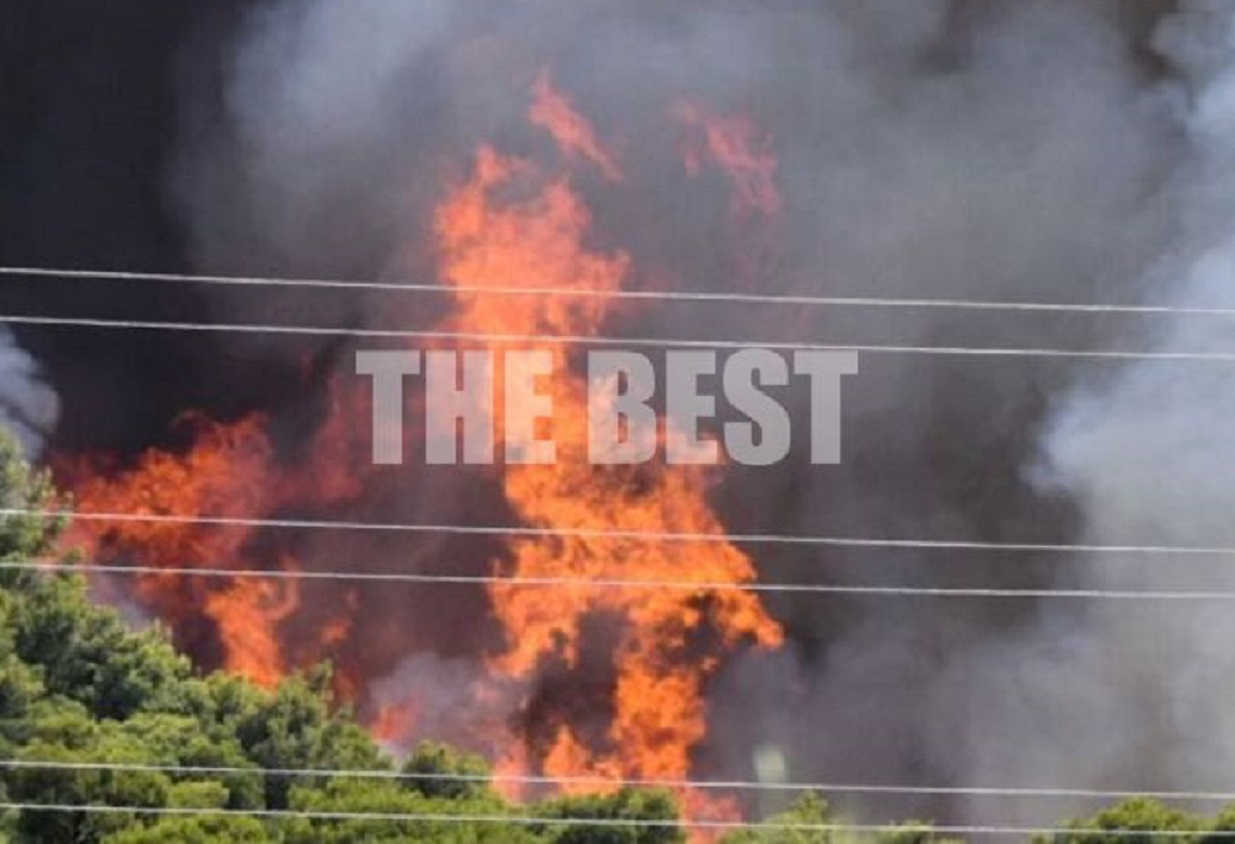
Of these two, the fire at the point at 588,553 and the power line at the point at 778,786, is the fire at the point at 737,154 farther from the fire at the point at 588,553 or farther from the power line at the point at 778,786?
the power line at the point at 778,786

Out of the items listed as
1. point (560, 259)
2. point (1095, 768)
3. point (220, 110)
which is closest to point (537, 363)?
point (560, 259)

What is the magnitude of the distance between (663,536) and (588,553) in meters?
0.79

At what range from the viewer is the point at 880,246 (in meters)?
16.1

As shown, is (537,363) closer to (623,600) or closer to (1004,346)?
(623,600)

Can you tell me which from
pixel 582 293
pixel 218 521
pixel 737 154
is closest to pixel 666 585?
pixel 582 293

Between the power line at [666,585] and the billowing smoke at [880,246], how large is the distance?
3.5 inches

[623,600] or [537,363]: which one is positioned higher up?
[537,363]

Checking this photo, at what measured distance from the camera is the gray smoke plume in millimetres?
15805

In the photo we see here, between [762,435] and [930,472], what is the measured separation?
134 centimetres

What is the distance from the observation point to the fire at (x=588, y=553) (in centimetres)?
1602

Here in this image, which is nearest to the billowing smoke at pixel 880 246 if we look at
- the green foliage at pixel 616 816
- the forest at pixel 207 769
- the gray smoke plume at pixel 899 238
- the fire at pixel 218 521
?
the gray smoke plume at pixel 899 238

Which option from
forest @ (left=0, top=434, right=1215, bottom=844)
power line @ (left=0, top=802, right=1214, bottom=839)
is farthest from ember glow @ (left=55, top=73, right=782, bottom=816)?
power line @ (left=0, top=802, right=1214, bottom=839)

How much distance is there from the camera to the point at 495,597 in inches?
640

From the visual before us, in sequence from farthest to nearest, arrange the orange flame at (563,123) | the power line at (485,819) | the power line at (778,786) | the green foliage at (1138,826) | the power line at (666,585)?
the orange flame at (563,123) < the power line at (666,585) < the power line at (778,786) < the green foliage at (1138,826) < the power line at (485,819)
